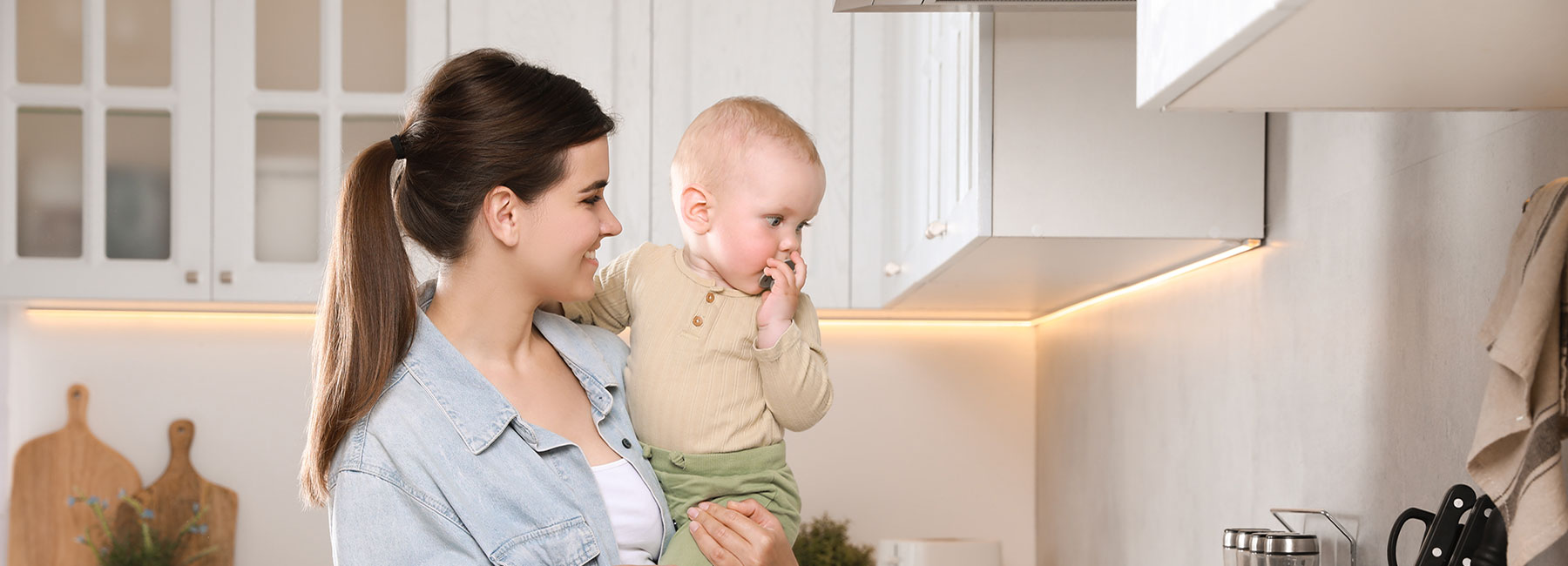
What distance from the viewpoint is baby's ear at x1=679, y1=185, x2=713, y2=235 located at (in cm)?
120

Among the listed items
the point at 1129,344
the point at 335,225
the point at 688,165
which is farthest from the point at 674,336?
the point at 1129,344

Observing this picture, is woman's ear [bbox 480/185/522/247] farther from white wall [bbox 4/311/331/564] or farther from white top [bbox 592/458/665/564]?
white wall [bbox 4/311/331/564]

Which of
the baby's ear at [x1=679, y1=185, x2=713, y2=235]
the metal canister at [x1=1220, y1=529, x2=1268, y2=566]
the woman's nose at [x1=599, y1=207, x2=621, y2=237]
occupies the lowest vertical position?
the metal canister at [x1=1220, y1=529, x2=1268, y2=566]

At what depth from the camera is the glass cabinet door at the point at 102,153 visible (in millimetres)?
2406

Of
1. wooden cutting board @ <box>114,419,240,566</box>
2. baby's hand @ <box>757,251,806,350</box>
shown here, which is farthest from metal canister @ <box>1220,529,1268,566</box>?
wooden cutting board @ <box>114,419,240,566</box>

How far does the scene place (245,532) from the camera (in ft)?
8.96

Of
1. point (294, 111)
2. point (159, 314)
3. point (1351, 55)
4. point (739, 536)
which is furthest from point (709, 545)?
point (159, 314)

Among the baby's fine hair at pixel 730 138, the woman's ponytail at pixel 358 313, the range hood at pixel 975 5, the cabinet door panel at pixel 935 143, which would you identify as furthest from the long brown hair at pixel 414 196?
the cabinet door panel at pixel 935 143

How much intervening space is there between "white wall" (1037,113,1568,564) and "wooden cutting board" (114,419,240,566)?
1.89m

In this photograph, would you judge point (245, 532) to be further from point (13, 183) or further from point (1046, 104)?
point (1046, 104)

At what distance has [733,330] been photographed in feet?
3.90

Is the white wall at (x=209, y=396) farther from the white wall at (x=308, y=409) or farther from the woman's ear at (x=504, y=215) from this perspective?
the woman's ear at (x=504, y=215)

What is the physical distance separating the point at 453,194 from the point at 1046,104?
621 mm

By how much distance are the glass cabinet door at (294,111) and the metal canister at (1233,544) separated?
1773mm
